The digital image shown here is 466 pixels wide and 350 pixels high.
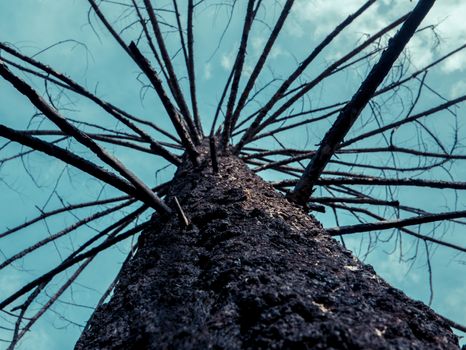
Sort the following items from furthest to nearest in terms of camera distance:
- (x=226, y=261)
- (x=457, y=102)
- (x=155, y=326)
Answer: (x=457, y=102) < (x=226, y=261) < (x=155, y=326)

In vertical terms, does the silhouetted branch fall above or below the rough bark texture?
above

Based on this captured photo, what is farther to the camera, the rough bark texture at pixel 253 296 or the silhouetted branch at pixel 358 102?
the silhouetted branch at pixel 358 102

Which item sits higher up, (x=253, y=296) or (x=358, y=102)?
(x=358, y=102)

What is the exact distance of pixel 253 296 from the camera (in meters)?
1.02

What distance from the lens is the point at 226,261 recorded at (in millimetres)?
1229

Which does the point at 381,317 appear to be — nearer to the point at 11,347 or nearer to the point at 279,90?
the point at 279,90

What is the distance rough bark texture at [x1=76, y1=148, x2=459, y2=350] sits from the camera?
890 mm

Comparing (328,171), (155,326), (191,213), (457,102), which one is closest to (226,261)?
(155,326)

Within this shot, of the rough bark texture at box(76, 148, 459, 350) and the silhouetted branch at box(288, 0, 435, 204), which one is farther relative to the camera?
the silhouetted branch at box(288, 0, 435, 204)

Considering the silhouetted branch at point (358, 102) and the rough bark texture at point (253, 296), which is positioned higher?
the silhouetted branch at point (358, 102)

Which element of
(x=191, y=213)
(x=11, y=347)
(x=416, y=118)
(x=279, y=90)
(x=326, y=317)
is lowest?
(x=11, y=347)

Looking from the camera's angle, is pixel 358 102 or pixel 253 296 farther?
pixel 358 102

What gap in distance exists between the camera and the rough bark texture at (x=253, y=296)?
89 centimetres

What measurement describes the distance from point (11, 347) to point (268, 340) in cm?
247
